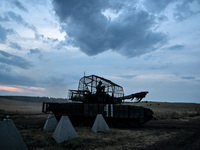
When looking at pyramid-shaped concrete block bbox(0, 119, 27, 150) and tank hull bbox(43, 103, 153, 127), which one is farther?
tank hull bbox(43, 103, 153, 127)

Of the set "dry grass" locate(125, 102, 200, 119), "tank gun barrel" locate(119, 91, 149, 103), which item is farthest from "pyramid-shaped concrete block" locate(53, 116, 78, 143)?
"dry grass" locate(125, 102, 200, 119)

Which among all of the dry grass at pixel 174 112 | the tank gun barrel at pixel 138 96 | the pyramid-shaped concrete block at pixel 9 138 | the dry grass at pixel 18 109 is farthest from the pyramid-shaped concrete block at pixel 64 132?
the dry grass at pixel 18 109

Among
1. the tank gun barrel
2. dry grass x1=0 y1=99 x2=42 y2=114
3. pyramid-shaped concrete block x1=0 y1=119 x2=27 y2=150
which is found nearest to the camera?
pyramid-shaped concrete block x1=0 y1=119 x2=27 y2=150

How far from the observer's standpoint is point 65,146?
830 centimetres

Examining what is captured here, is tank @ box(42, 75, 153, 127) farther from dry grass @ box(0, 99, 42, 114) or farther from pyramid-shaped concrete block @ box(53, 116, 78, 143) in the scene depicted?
dry grass @ box(0, 99, 42, 114)

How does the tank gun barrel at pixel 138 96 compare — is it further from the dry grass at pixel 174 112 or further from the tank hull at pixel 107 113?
the dry grass at pixel 174 112

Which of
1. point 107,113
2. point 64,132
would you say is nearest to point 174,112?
point 107,113

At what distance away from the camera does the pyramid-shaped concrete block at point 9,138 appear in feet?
19.1

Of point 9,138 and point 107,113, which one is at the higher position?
point 107,113

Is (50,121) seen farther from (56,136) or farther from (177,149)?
(177,149)

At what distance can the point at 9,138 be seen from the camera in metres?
5.90

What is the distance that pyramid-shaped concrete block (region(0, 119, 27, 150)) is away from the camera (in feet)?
19.1

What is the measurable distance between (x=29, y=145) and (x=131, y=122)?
10300 mm

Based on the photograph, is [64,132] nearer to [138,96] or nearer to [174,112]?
[138,96]
